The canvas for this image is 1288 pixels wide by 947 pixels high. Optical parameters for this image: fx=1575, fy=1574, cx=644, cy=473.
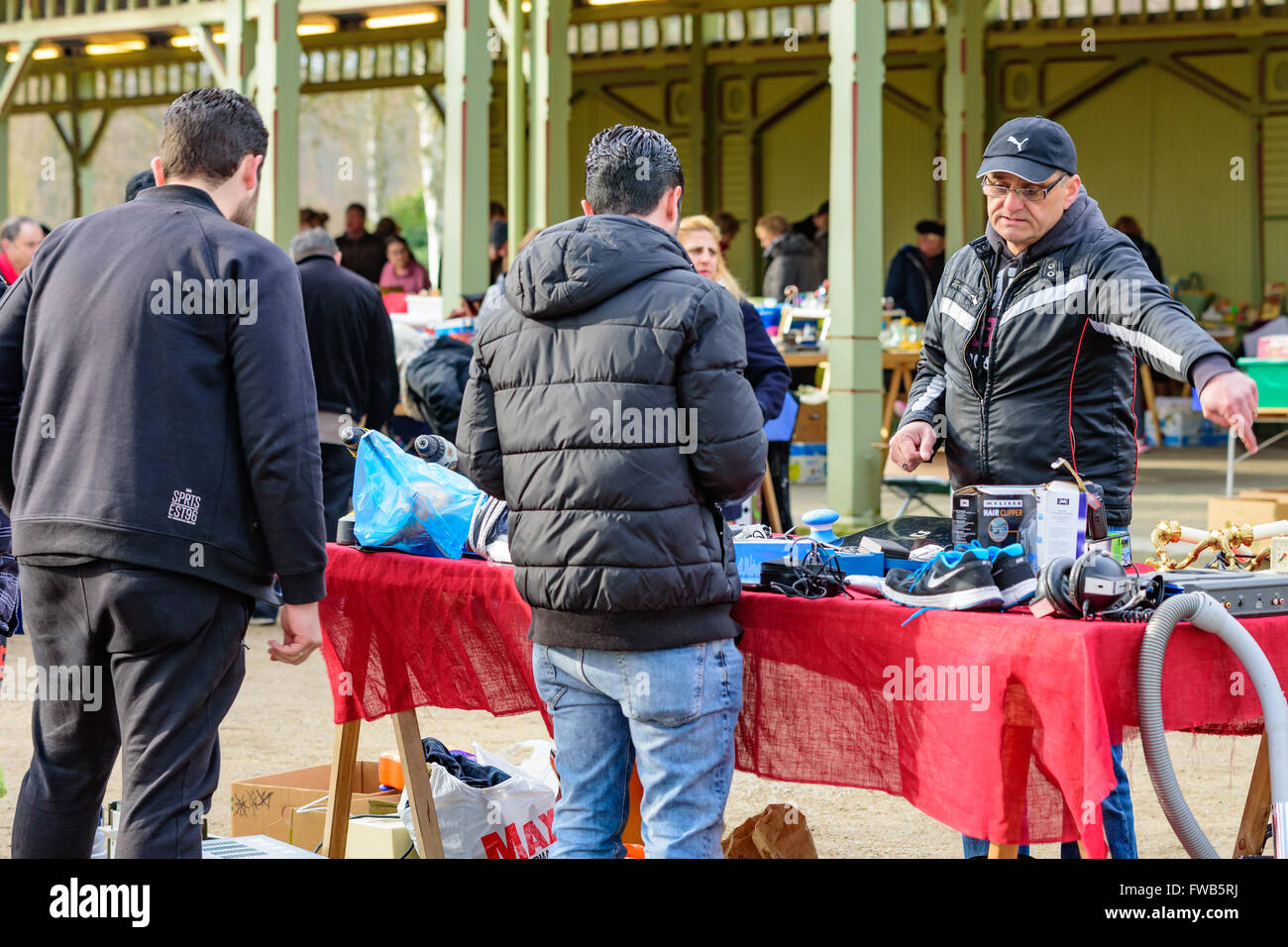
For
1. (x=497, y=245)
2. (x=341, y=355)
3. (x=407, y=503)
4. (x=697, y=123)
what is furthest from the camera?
(x=697, y=123)

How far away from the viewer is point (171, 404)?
9.49ft

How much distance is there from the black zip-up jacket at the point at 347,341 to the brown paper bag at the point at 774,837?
148 inches

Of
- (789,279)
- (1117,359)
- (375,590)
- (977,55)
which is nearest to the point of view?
(1117,359)

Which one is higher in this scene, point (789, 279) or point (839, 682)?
point (789, 279)

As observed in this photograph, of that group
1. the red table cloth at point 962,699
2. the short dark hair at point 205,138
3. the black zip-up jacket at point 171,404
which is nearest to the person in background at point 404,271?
the red table cloth at point 962,699

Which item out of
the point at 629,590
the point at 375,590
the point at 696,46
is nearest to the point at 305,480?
the point at 629,590

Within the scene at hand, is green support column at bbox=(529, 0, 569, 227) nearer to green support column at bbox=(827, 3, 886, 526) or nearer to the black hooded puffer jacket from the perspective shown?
green support column at bbox=(827, 3, 886, 526)

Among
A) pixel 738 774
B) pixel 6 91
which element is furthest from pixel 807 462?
pixel 6 91

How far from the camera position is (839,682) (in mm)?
3227

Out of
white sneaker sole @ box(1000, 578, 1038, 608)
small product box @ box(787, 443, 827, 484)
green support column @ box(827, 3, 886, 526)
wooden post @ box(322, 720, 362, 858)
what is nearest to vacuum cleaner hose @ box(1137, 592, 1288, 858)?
white sneaker sole @ box(1000, 578, 1038, 608)

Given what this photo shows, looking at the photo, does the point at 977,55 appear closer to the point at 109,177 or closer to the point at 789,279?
the point at 789,279

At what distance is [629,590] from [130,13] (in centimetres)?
1388

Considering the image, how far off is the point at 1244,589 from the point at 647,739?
118cm

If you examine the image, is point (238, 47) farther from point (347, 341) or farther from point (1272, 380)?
point (1272, 380)
